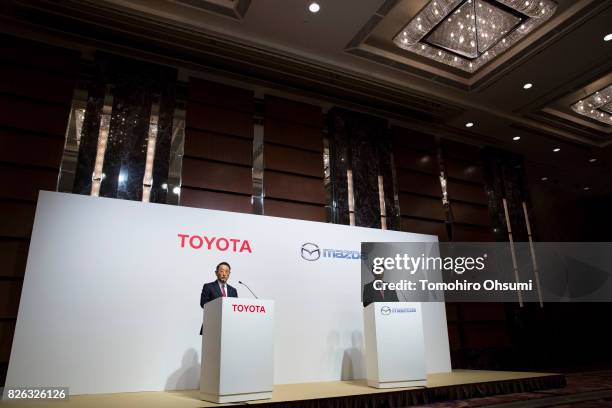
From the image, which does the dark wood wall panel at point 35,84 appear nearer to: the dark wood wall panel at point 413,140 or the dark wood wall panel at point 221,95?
the dark wood wall panel at point 221,95

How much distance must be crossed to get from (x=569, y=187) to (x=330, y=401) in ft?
27.6

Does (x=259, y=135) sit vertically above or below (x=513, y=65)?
below

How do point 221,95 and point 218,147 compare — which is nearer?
point 218,147

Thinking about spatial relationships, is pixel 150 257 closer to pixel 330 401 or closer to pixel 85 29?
pixel 330 401

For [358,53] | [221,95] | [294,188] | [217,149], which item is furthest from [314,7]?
[294,188]

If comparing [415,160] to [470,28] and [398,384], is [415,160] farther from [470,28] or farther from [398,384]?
[398,384]

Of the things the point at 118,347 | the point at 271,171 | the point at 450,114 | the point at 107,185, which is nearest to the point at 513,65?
the point at 450,114

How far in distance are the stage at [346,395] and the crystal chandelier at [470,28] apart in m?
3.78

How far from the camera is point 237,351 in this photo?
9.68ft

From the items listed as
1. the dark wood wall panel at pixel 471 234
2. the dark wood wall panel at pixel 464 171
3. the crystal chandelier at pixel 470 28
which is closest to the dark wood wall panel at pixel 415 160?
the dark wood wall panel at pixel 464 171

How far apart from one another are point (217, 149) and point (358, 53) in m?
2.09

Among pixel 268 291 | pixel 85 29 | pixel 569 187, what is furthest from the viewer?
pixel 569 187

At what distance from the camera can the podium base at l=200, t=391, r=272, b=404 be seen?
111 inches

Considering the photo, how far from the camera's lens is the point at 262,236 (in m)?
4.31
